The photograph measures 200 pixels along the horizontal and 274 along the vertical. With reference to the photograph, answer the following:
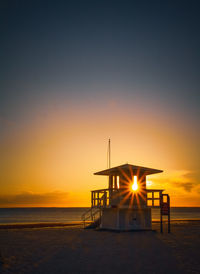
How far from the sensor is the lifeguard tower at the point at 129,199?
23.7m

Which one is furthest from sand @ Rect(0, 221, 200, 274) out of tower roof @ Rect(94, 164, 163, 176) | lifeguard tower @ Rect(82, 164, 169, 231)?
tower roof @ Rect(94, 164, 163, 176)

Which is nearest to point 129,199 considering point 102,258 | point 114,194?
point 114,194

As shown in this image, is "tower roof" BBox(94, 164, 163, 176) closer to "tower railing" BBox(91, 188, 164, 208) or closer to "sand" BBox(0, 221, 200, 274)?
"tower railing" BBox(91, 188, 164, 208)

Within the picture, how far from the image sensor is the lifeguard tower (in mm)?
23734

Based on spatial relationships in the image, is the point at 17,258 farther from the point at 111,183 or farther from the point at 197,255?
the point at 111,183

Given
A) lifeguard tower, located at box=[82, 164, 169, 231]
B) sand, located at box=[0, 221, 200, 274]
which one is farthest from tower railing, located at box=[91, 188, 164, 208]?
sand, located at box=[0, 221, 200, 274]

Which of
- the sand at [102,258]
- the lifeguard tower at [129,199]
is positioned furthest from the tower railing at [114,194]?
the sand at [102,258]

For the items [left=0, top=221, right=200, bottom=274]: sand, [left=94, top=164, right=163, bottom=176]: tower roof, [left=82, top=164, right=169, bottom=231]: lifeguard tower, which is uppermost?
[left=94, top=164, right=163, bottom=176]: tower roof

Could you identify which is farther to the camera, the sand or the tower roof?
the tower roof

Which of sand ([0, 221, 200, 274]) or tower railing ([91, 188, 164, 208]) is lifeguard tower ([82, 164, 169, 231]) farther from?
sand ([0, 221, 200, 274])

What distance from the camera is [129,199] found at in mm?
23766

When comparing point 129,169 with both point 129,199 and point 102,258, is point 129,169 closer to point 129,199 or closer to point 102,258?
point 129,199

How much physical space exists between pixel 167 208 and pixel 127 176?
404cm

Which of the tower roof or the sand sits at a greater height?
the tower roof
